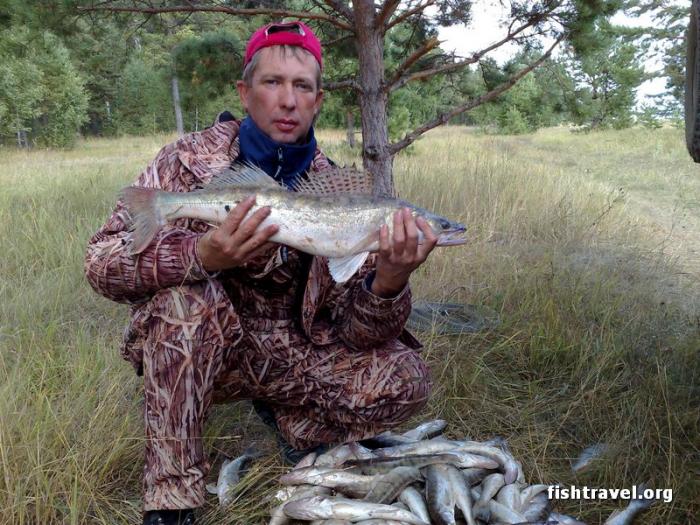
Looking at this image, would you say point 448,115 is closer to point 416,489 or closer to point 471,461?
point 471,461

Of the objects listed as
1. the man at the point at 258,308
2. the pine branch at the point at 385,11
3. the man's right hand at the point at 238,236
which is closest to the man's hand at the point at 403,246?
the man at the point at 258,308

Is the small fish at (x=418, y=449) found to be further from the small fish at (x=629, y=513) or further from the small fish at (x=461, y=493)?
the small fish at (x=629, y=513)

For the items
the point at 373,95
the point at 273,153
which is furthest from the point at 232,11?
the point at 273,153

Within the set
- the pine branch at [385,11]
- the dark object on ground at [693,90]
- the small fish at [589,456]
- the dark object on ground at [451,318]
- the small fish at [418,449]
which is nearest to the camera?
the dark object on ground at [693,90]

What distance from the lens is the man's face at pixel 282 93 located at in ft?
7.77

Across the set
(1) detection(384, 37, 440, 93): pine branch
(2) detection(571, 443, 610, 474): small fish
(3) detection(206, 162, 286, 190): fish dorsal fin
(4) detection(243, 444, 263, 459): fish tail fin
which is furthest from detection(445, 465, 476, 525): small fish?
(1) detection(384, 37, 440, 93): pine branch

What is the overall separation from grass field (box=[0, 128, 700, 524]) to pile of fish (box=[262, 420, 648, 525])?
0.67ft

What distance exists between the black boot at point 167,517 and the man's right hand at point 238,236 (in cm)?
94

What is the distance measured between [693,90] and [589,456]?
5.48 ft

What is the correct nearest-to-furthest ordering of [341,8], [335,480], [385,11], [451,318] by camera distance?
[335,480] → [451,318] → [385,11] → [341,8]

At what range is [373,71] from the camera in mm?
5059

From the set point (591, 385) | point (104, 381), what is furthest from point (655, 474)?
point (104, 381)

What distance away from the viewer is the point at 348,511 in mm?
2029

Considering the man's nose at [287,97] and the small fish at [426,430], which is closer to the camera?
the man's nose at [287,97]
